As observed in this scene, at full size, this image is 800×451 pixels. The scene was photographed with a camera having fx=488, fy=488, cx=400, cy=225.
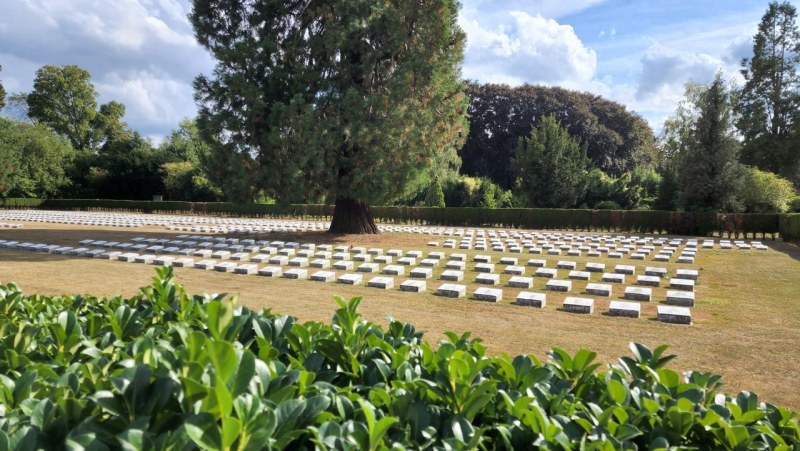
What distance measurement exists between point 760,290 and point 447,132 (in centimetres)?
1152

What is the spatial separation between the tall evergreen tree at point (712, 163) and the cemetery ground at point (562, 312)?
15886mm

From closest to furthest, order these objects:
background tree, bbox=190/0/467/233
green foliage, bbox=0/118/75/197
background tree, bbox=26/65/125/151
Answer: background tree, bbox=190/0/467/233, green foliage, bbox=0/118/75/197, background tree, bbox=26/65/125/151

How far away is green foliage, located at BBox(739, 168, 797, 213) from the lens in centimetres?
2617

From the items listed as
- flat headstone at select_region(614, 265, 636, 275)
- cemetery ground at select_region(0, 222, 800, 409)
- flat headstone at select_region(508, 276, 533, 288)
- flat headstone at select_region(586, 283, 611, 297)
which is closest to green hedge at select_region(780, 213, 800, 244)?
cemetery ground at select_region(0, 222, 800, 409)

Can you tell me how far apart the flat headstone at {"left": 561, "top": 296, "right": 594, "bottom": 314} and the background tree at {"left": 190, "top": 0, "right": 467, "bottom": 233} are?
9704 millimetres

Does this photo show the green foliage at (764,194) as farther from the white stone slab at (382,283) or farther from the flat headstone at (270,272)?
the flat headstone at (270,272)

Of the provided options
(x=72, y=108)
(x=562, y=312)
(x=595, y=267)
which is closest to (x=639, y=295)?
(x=562, y=312)

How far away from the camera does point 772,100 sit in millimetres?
36938

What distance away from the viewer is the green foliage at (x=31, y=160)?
135 ft

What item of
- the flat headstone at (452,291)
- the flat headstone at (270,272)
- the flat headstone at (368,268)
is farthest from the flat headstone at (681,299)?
the flat headstone at (270,272)

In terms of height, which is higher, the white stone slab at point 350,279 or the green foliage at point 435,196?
the green foliage at point 435,196

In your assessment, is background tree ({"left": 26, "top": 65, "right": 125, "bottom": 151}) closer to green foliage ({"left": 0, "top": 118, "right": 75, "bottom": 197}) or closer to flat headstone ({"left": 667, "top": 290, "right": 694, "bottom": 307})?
green foliage ({"left": 0, "top": 118, "right": 75, "bottom": 197})

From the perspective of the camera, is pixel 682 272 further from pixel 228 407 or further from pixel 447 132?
pixel 228 407

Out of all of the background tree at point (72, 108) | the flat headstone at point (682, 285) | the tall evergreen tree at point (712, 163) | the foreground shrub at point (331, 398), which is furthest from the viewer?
the background tree at point (72, 108)
